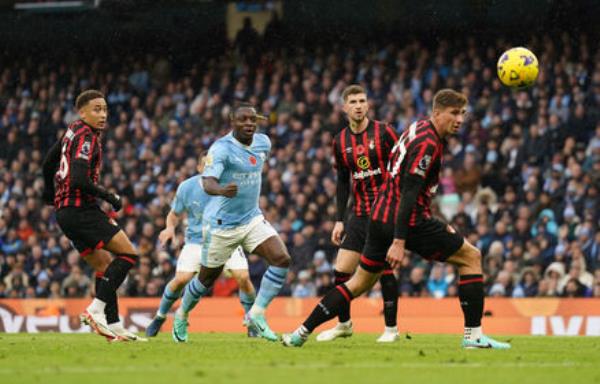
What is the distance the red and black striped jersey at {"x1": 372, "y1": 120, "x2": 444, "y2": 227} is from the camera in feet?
33.4

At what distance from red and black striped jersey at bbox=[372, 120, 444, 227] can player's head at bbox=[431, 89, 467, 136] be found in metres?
0.08

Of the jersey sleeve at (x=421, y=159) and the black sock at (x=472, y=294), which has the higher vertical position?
the jersey sleeve at (x=421, y=159)

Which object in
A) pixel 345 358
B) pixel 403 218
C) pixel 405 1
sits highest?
pixel 405 1

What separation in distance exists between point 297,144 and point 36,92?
312 inches

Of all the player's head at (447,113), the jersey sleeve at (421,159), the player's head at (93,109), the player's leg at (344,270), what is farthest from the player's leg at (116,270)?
the player's head at (447,113)

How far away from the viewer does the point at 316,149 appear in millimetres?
24281

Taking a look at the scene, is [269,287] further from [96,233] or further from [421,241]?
[421,241]

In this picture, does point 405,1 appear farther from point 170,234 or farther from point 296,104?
point 170,234

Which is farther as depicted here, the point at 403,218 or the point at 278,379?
the point at 403,218

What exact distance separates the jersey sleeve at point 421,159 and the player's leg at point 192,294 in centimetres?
329

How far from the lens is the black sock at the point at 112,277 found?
468 inches

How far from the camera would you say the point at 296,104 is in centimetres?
2620

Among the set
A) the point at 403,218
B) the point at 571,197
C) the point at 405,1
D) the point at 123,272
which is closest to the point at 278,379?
the point at 403,218

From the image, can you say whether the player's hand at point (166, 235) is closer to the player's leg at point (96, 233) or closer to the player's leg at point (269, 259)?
the player's leg at point (269, 259)
